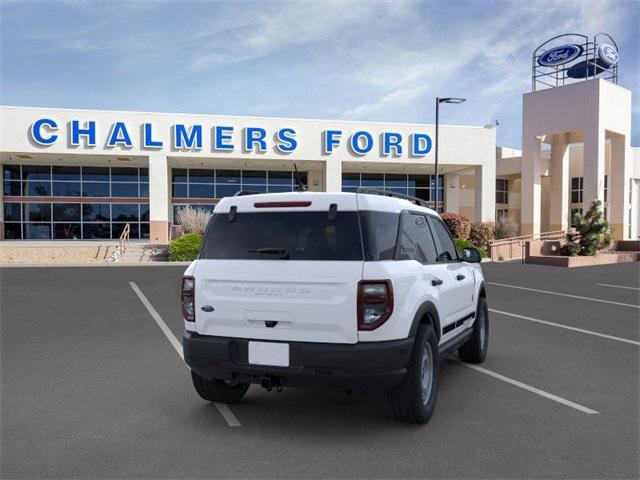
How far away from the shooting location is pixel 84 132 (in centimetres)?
2897

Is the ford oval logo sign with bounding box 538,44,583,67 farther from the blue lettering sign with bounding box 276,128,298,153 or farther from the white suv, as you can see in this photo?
the white suv

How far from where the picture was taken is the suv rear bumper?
4.00 meters

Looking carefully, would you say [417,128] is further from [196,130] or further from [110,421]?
[110,421]

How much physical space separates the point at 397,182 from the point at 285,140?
999cm

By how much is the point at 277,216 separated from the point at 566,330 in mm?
6278

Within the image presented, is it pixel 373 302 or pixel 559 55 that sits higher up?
pixel 559 55

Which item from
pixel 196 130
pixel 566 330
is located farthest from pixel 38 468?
pixel 196 130

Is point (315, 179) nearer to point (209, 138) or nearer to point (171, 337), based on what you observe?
point (209, 138)

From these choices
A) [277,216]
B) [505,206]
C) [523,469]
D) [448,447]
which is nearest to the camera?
[523,469]

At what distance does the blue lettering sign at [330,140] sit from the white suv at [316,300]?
2750cm

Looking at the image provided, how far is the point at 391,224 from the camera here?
4555 mm

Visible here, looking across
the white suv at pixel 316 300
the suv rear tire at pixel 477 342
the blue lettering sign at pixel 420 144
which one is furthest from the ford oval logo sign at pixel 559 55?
the white suv at pixel 316 300

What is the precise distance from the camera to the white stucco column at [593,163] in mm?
31000

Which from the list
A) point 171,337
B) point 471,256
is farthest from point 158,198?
point 471,256
